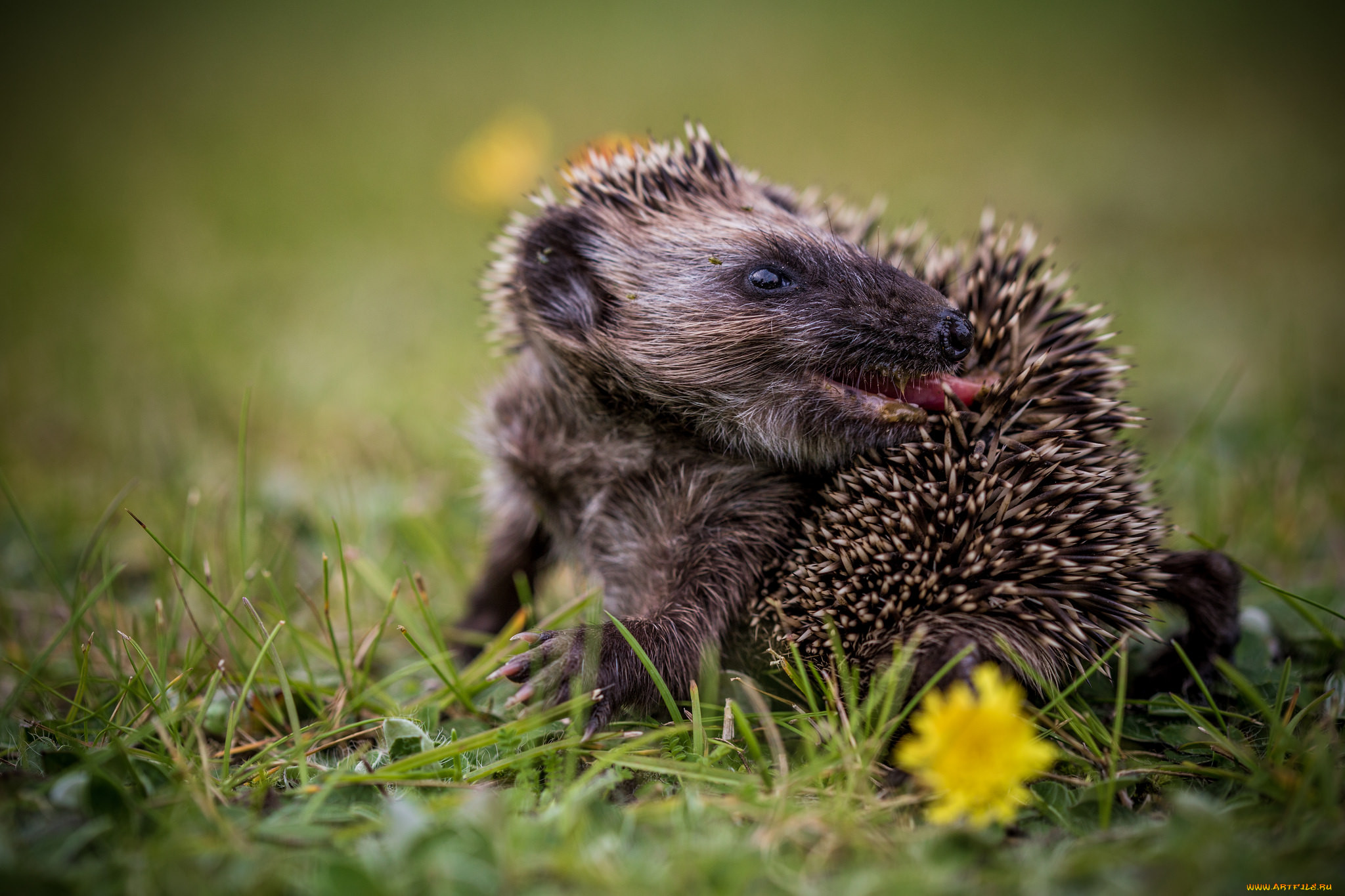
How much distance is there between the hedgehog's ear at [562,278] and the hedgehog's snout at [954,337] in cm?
128

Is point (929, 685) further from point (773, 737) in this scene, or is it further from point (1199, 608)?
point (1199, 608)

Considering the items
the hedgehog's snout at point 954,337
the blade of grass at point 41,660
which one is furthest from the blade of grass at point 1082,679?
the blade of grass at point 41,660

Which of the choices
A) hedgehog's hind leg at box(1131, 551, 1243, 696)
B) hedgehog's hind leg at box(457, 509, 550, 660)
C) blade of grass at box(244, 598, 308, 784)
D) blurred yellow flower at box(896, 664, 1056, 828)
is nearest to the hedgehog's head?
hedgehog's hind leg at box(457, 509, 550, 660)

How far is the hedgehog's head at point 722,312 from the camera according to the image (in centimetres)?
335

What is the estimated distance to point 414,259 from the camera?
9.71 meters

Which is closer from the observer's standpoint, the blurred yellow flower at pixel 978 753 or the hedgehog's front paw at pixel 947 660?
the blurred yellow flower at pixel 978 753

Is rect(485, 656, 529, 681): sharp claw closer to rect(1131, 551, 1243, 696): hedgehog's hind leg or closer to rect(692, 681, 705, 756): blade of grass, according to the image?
rect(692, 681, 705, 756): blade of grass

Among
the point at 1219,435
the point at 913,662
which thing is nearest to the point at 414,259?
the point at 1219,435

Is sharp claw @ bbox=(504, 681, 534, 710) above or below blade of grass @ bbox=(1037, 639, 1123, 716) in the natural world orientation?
below

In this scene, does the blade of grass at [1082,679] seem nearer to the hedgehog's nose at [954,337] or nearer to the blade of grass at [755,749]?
the blade of grass at [755,749]

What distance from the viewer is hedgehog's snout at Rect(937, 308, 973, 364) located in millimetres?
3215

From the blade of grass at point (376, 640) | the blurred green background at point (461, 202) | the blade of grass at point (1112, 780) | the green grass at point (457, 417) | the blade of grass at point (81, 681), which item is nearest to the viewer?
the green grass at point (457, 417)

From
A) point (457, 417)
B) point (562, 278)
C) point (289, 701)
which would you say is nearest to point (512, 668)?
point (289, 701)

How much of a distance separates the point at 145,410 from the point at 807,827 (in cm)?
536
